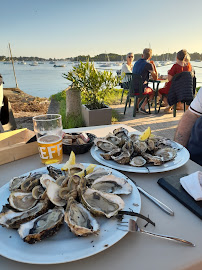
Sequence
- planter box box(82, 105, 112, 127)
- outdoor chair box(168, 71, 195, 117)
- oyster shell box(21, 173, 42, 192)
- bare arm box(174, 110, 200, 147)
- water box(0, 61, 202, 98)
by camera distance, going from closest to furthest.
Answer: oyster shell box(21, 173, 42, 192) → bare arm box(174, 110, 200, 147) → planter box box(82, 105, 112, 127) → outdoor chair box(168, 71, 195, 117) → water box(0, 61, 202, 98)

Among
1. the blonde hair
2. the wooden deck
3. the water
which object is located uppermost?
the blonde hair

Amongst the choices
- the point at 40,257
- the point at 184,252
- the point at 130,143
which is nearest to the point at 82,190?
the point at 40,257

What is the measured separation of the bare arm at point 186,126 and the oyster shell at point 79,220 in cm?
130

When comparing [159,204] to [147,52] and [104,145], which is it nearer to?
[104,145]

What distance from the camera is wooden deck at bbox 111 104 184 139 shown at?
458 cm

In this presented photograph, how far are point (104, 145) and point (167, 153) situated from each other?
0.37m

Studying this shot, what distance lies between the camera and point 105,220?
0.64m

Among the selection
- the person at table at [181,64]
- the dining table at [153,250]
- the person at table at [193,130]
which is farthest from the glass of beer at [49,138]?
the person at table at [181,64]

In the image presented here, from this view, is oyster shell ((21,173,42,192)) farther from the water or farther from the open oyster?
the water

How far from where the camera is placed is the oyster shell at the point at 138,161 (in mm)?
1005

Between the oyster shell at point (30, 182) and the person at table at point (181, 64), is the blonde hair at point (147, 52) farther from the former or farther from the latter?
the oyster shell at point (30, 182)

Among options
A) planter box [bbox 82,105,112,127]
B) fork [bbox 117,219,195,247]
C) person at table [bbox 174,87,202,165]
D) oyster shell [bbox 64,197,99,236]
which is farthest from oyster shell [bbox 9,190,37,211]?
planter box [bbox 82,105,112,127]

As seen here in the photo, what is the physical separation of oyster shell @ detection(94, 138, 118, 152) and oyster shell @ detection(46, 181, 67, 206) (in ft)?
1.72

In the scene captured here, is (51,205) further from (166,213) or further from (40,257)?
(166,213)
